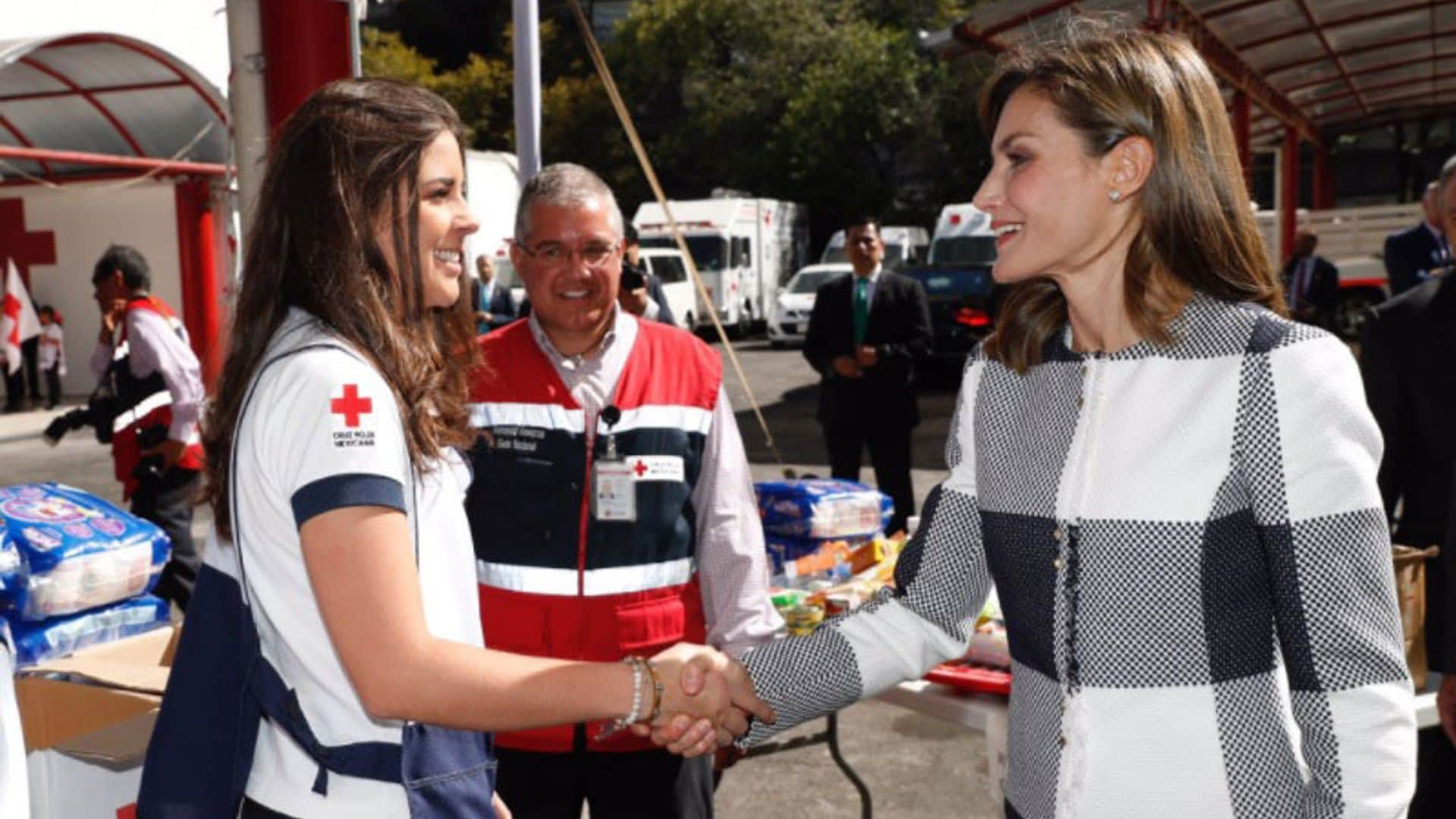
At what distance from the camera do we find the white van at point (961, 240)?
2053 centimetres

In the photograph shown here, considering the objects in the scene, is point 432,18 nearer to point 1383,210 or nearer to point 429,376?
point 1383,210

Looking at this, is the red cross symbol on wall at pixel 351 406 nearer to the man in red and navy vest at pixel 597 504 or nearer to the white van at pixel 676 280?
the man in red and navy vest at pixel 597 504

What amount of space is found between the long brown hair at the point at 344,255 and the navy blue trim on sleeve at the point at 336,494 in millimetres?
138

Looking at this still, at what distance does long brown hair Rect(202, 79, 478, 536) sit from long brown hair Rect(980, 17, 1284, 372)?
0.92 metres

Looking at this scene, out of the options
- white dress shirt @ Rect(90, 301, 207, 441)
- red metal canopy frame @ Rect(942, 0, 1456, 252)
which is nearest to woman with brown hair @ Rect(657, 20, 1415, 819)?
white dress shirt @ Rect(90, 301, 207, 441)

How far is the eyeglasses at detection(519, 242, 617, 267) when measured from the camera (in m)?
3.08

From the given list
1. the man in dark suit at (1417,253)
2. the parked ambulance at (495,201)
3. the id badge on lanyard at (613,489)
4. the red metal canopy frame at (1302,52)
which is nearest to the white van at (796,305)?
the parked ambulance at (495,201)

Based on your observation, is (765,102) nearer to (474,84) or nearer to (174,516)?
(474,84)

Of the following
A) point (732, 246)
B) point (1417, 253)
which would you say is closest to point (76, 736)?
point (1417, 253)

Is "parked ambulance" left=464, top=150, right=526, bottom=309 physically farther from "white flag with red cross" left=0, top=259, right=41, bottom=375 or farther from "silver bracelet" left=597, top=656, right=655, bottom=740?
"silver bracelet" left=597, top=656, right=655, bottom=740

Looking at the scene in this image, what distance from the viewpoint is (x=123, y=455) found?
686 centimetres

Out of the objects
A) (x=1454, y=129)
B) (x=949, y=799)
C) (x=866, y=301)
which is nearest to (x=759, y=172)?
(x=1454, y=129)

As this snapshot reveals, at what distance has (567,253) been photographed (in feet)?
10.1

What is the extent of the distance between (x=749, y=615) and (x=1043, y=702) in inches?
48.6
